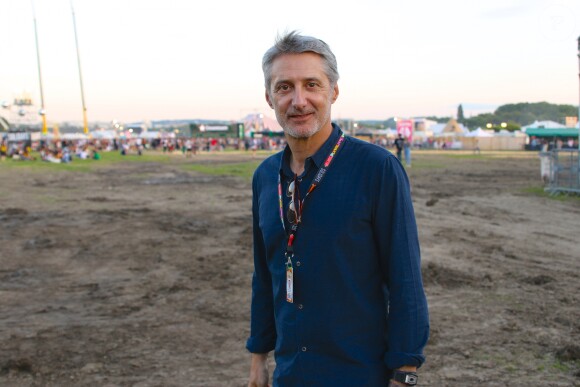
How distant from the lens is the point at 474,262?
28.2 ft

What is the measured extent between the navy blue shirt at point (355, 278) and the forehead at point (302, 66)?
0.97ft

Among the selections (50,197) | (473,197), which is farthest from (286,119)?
(50,197)

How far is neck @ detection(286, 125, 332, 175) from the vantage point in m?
2.21

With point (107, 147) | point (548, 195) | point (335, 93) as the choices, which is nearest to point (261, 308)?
point (335, 93)

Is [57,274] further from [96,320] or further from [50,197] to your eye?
[50,197]

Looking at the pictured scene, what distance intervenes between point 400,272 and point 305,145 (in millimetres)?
637

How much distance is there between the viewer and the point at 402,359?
1951mm

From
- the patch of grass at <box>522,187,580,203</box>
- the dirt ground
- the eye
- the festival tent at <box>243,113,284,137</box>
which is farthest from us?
the festival tent at <box>243,113,284,137</box>

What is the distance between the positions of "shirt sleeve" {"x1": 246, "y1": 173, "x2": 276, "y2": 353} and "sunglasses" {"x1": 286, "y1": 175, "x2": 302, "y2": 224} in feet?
1.32

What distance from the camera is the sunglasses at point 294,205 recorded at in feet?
6.80

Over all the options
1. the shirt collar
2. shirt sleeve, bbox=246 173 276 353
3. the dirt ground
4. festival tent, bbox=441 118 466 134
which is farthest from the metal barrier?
festival tent, bbox=441 118 466 134

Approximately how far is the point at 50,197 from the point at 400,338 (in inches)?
744

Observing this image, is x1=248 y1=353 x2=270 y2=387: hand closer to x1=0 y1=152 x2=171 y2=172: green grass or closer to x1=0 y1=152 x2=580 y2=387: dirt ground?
x1=0 y1=152 x2=580 y2=387: dirt ground

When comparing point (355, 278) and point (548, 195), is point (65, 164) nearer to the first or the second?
point (548, 195)
